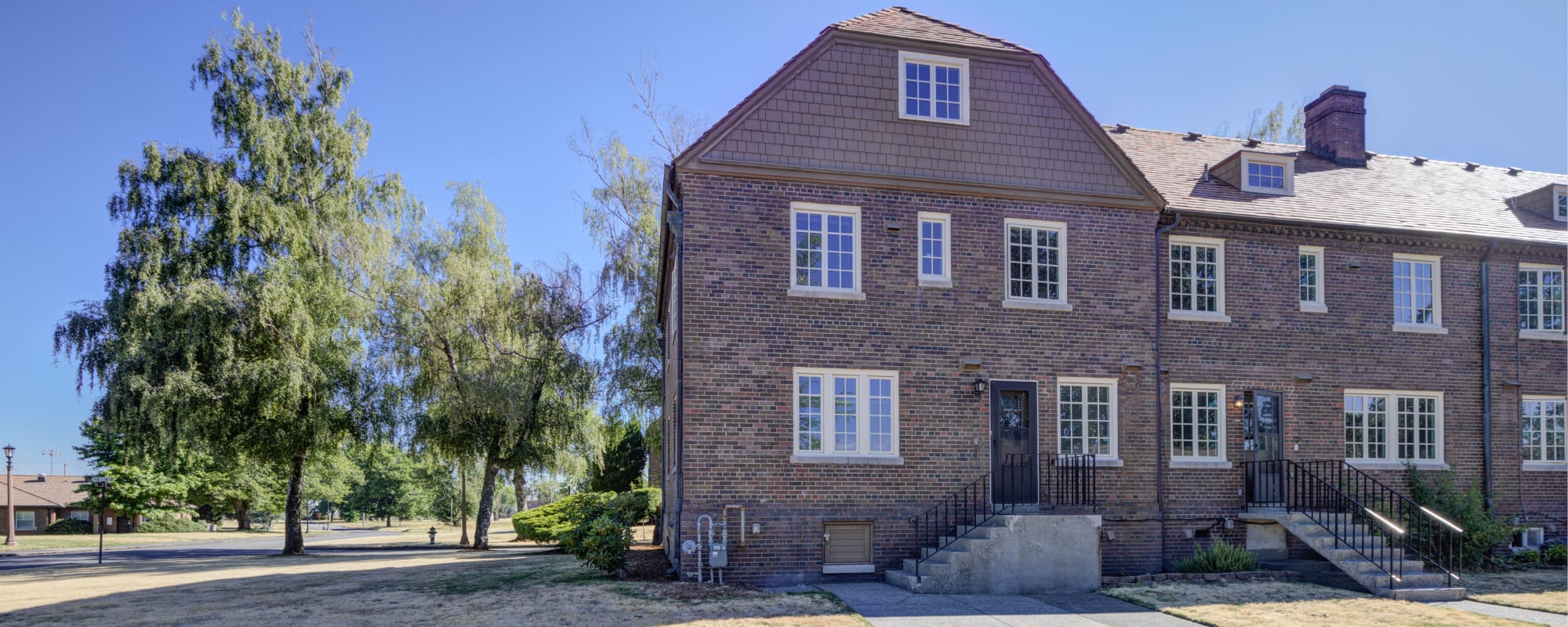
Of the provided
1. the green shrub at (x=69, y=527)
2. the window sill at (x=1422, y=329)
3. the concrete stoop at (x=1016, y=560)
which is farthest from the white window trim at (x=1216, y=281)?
the green shrub at (x=69, y=527)

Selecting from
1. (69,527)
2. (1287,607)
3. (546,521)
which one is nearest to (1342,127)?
(1287,607)

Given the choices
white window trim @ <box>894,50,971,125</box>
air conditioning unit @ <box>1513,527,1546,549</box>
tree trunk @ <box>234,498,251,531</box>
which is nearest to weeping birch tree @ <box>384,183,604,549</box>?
white window trim @ <box>894,50,971,125</box>

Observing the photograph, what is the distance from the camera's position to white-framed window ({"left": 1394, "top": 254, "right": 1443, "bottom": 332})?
679 inches

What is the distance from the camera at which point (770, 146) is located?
14242 mm

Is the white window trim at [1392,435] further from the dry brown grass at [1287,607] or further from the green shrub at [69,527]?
the green shrub at [69,527]

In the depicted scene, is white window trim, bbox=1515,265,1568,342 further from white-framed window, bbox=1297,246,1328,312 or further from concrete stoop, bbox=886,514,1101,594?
concrete stoop, bbox=886,514,1101,594

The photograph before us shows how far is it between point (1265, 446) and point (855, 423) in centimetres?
703

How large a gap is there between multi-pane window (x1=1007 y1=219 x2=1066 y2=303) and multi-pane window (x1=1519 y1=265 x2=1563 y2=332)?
30.5ft

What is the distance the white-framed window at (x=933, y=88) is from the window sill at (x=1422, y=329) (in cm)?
857

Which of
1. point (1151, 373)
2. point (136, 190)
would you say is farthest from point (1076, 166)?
point (136, 190)

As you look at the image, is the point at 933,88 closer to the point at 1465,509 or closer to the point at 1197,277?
the point at 1197,277

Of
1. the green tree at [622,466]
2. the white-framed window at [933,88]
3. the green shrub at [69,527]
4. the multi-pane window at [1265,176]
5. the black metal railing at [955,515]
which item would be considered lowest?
the green shrub at [69,527]

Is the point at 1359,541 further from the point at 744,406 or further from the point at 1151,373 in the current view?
the point at 744,406

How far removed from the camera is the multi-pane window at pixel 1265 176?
57.9ft
